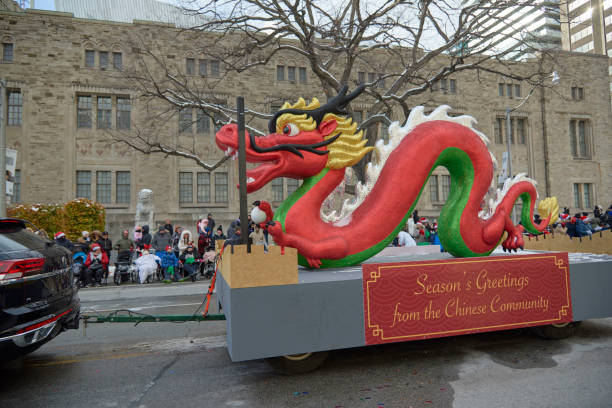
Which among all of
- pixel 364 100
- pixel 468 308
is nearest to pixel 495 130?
pixel 364 100

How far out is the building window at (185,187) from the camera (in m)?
23.0

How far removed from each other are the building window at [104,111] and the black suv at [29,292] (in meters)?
20.4

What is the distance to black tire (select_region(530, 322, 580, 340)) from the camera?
15.3 feet

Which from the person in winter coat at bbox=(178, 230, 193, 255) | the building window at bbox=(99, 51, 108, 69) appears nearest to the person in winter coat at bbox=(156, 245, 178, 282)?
the person in winter coat at bbox=(178, 230, 193, 255)

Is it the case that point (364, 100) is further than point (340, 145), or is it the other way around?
point (364, 100)

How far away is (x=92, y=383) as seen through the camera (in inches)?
149

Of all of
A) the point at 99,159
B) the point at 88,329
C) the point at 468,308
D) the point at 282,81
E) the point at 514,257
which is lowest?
the point at 88,329

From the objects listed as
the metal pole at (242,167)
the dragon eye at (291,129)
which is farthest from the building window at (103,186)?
the metal pole at (242,167)

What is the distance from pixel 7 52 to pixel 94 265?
55.5ft

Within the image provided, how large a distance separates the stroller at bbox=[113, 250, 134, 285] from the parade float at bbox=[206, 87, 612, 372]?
879cm

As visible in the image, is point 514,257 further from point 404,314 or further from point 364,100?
point 364,100

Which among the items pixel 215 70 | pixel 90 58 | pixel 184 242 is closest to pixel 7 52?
pixel 90 58

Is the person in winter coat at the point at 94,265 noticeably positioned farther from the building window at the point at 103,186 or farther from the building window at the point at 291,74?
the building window at the point at 291,74

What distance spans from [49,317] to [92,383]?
0.77m
